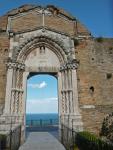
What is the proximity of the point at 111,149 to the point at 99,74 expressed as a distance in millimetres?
7863

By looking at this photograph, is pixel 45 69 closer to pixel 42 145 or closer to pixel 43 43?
pixel 43 43

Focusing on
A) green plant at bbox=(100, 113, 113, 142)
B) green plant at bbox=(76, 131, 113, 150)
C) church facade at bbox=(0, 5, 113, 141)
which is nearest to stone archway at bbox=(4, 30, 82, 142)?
church facade at bbox=(0, 5, 113, 141)

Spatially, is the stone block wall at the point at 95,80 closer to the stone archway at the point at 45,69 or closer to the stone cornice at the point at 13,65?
the stone archway at the point at 45,69

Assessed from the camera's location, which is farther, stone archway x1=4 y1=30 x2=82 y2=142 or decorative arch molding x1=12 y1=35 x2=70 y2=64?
decorative arch molding x1=12 y1=35 x2=70 y2=64

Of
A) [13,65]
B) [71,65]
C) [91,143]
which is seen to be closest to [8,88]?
[13,65]

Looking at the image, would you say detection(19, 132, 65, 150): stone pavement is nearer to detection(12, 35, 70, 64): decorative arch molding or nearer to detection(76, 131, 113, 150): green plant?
detection(76, 131, 113, 150): green plant

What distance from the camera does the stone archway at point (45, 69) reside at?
1141 centimetres

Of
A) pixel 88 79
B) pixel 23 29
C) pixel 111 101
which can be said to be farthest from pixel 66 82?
pixel 23 29

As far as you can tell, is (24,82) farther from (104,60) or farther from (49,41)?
(104,60)

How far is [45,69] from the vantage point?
12.6m

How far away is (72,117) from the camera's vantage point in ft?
36.8

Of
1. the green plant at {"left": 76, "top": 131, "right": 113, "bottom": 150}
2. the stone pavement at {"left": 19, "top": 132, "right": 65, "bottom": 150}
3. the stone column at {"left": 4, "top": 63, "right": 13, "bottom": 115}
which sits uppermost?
the stone column at {"left": 4, "top": 63, "right": 13, "bottom": 115}

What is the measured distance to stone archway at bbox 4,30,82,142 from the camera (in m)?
11.4

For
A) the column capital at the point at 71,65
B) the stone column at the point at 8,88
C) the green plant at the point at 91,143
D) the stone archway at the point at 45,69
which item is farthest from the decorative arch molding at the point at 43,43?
the green plant at the point at 91,143
